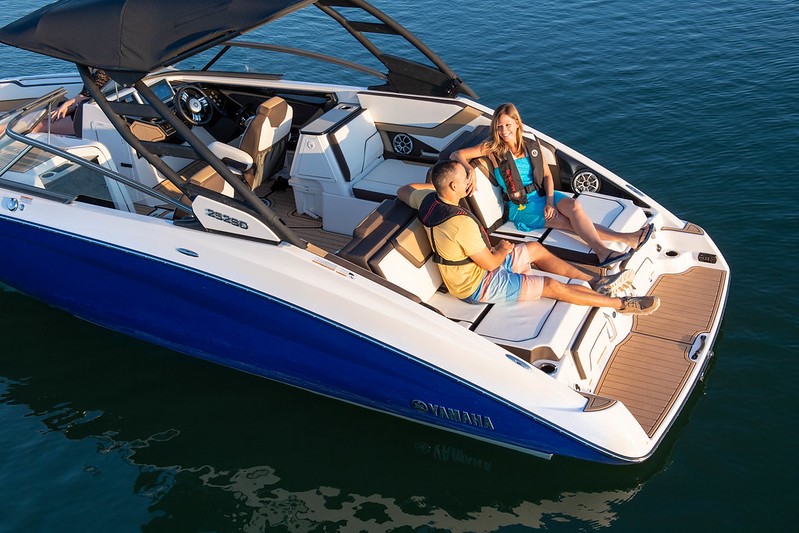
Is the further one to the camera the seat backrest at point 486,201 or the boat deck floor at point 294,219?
the boat deck floor at point 294,219

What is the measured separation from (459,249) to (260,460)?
1931 millimetres

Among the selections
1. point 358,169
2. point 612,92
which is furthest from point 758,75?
point 358,169

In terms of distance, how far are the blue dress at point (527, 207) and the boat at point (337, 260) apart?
0.33ft

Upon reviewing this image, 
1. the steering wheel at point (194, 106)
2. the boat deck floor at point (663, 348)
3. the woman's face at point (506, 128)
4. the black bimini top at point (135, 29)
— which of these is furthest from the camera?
the steering wheel at point (194, 106)

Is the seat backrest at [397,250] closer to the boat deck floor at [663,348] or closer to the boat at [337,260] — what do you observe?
the boat at [337,260]

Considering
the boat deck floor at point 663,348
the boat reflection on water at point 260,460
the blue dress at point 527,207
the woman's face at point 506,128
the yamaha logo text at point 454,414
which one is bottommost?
the boat reflection on water at point 260,460

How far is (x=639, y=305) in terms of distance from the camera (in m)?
5.48

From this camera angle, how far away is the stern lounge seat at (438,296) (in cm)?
517

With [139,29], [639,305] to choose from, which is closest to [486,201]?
[639,305]

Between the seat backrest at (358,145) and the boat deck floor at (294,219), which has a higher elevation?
the seat backrest at (358,145)

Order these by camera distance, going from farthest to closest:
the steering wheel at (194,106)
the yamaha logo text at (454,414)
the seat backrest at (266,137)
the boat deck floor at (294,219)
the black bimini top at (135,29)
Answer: the steering wheel at (194,106) < the seat backrest at (266,137) < the boat deck floor at (294,219) < the yamaha logo text at (454,414) < the black bimini top at (135,29)

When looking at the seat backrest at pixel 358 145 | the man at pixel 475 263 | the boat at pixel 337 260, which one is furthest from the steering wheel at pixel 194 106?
the man at pixel 475 263

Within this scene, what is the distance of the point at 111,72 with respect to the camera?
500 cm

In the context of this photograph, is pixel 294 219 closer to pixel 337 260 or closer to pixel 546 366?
pixel 337 260
